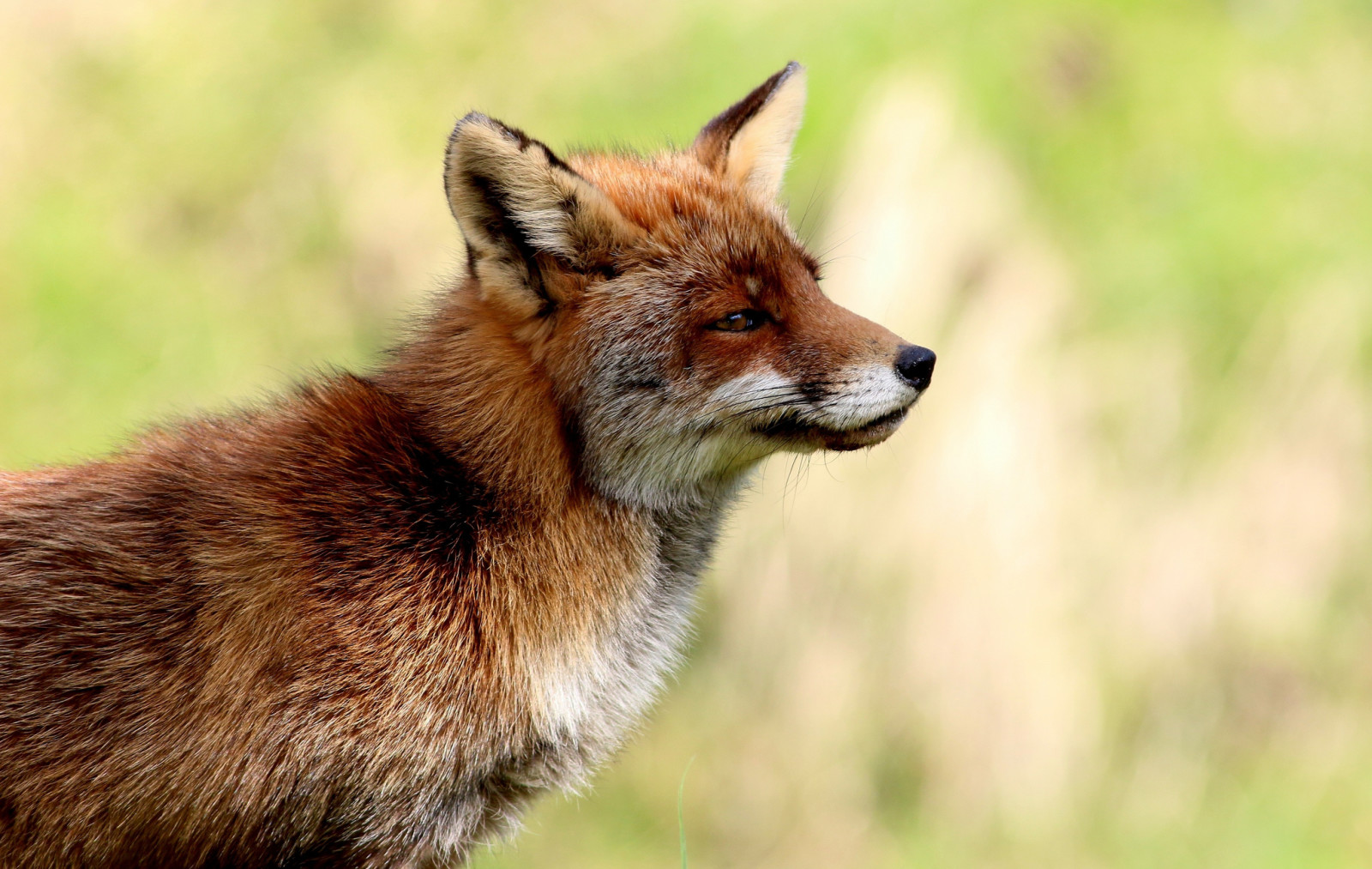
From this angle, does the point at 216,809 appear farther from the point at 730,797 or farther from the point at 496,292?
the point at 730,797

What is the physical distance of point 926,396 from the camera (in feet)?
42.5

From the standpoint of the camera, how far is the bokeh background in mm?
12945

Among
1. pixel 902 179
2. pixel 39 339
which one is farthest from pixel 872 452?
pixel 39 339

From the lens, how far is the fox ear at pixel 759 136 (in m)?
6.26

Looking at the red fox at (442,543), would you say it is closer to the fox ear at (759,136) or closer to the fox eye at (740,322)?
the fox eye at (740,322)

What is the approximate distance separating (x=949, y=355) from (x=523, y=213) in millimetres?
8511

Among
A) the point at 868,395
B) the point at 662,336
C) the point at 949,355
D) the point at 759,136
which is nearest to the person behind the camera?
the point at 868,395

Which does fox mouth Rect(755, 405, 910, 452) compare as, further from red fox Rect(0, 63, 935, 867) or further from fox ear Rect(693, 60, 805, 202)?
fox ear Rect(693, 60, 805, 202)

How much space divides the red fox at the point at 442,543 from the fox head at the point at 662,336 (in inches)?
0.4

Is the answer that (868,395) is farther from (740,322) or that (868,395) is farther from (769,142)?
(769,142)

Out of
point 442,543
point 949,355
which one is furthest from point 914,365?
point 949,355

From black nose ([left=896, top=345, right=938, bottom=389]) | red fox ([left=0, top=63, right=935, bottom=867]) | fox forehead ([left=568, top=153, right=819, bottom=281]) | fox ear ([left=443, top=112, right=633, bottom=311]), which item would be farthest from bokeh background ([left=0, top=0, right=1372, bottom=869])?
fox ear ([left=443, top=112, right=633, bottom=311])

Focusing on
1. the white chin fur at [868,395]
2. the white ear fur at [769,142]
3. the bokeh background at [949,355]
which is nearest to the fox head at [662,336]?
the white chin fur at [868,395]

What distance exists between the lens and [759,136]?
20.9 feet
